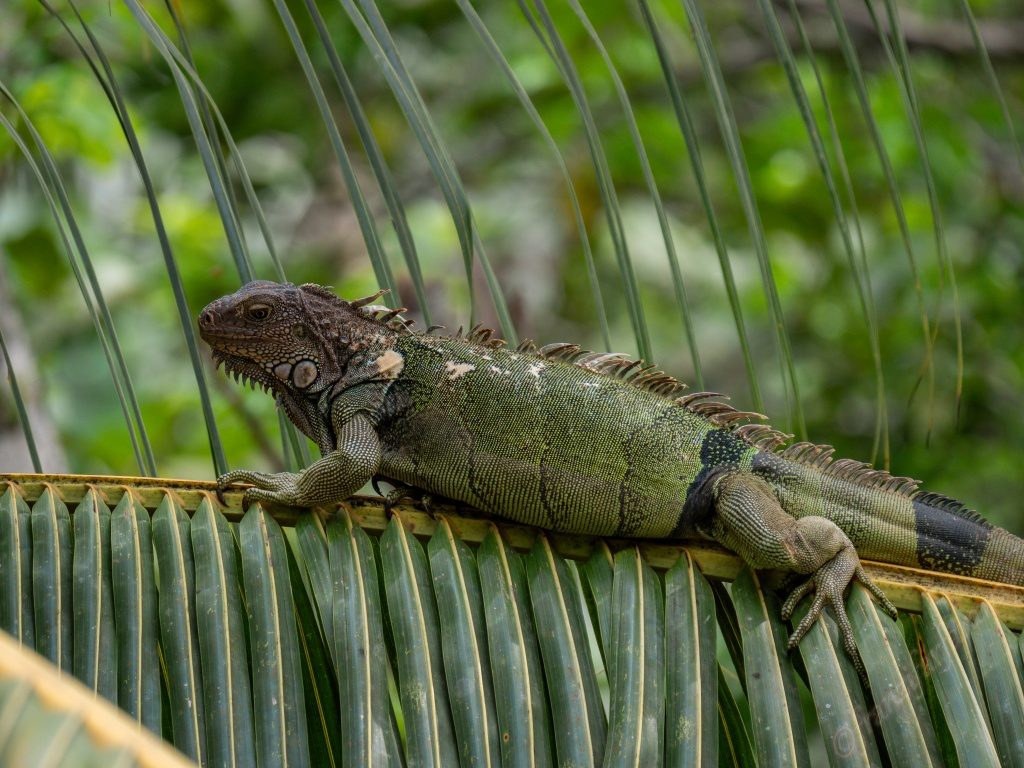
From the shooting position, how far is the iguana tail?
3.38 m

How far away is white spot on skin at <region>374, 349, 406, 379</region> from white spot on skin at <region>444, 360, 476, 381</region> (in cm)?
16

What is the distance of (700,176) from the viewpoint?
2398 millimetres

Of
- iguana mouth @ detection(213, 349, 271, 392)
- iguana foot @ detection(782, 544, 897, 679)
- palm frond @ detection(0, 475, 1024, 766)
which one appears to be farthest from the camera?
iguana mouth @ detection(213, 349, 271, 392)

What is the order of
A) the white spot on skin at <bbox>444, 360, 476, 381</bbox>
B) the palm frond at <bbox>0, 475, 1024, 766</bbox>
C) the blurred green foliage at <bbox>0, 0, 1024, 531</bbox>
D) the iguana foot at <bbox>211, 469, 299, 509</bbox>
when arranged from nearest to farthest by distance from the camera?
the palm frond at <bbox>0, 475, 1024, 766</bbox> → the iguana foot at <bbox>211, 469, 299, 509</bbox> → the white spot on skin at <bbox>444, 360, 476, 381</bbox> → the blurred green foliage at <bbox>0, 0, 1024, 531</bbox>

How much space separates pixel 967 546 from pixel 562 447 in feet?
4.40

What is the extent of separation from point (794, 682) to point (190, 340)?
180 centimetres

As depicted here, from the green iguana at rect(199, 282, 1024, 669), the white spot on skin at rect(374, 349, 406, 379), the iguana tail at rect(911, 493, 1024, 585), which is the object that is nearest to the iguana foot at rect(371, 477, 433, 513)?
the green iguana at rect(199, 282, 1024, 669)

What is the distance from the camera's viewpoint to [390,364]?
371 cm

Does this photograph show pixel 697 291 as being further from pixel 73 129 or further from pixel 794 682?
pixel 794 682

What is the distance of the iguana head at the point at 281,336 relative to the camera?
3.71 m

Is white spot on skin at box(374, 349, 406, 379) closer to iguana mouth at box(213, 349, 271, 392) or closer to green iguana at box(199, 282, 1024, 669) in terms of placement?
green iguana at box(199, 282, 1024, 669)

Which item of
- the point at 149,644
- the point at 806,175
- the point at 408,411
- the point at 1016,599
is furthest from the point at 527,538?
the point at 806,175

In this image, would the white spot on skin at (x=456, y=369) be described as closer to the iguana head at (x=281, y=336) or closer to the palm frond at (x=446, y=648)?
the iguana head at (x=281, y=336)

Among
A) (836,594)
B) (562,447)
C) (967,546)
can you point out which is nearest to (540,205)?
(562,447)
